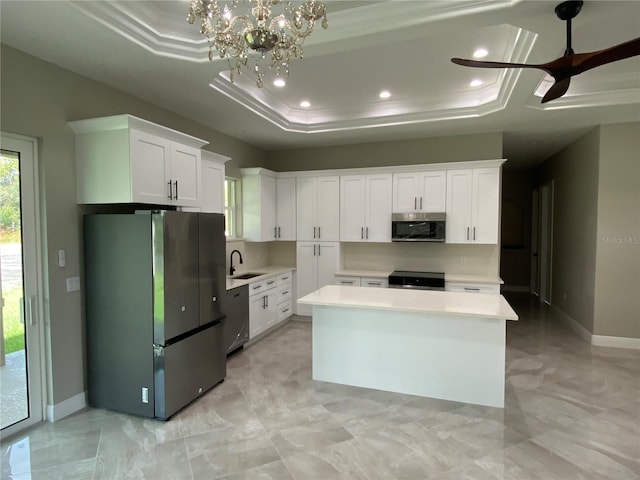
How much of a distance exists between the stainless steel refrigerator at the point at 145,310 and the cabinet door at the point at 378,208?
2.89 m

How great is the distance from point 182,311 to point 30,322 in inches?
44.4

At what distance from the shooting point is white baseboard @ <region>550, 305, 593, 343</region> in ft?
15.7

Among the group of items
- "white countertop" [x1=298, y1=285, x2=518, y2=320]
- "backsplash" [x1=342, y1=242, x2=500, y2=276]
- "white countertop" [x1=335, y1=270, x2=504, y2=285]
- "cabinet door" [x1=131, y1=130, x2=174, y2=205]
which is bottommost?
"white countertop" [x1=335, y1=270, x2=504, y2=285]

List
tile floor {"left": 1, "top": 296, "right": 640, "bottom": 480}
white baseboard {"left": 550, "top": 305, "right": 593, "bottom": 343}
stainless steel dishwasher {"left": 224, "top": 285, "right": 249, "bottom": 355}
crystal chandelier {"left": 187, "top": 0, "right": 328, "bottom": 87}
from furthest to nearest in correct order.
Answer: white baseboard {"left": 550, "top": 305, "right": 593, "bottom": 343}
stainless steel dishwasher {"left": 224, "top": 285, "right": 249, "bottom": 355}
tile floor {"left": 1, "top": 296, "right": 640, "bottom": 480}
crystal chandelier {"left": 187, "top": 0, "right": 328, "bottom": 87}

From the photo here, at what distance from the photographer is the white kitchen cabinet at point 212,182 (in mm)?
4266

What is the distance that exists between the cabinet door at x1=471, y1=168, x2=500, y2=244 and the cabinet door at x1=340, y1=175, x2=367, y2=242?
158cm

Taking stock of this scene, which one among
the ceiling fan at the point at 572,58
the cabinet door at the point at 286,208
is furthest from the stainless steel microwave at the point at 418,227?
the ceiling fan at the point at 572,58

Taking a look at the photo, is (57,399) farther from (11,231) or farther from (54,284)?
(11,231)

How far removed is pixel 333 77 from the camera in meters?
3.74

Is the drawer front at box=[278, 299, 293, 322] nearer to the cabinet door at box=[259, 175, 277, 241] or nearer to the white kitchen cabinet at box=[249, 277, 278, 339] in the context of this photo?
the white kitchen cabinet at box=[249, 277, 278, 339]

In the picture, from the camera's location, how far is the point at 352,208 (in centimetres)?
555

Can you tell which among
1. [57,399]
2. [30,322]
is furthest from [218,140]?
[57,399]

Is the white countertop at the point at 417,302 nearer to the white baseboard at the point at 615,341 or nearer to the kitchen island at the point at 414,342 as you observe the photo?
the kitchen island at the point at 414,342

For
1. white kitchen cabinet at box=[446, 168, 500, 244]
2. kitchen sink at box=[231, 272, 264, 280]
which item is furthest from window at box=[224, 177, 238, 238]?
white kitchen cabinet at box=[446, 168, 500, 244]
